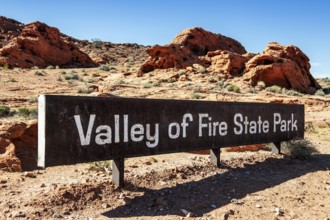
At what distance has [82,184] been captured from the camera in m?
5.94

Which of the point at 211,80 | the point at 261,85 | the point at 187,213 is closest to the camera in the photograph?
the point at 187,213

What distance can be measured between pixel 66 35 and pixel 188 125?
258 feet

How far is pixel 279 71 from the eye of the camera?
37.1 m

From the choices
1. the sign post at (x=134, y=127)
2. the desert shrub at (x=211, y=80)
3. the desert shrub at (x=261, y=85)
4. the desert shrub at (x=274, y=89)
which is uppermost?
the desert shrub at (x=211, y=80)

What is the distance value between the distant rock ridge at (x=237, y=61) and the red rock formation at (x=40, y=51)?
1323cm

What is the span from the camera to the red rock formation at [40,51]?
139ft

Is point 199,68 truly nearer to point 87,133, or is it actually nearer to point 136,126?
point 136,126

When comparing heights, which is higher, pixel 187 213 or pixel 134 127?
pixel 134 127

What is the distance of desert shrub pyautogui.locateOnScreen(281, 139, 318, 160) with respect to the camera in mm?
9727

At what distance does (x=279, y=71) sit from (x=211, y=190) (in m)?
33.1

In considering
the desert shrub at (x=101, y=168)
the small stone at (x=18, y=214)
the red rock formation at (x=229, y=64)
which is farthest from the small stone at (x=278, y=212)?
the red rock formation at (x=229, y=64)

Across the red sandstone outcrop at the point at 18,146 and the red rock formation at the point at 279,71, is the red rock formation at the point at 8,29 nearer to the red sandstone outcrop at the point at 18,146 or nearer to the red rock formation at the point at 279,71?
the red rock formation at the point at 279,71

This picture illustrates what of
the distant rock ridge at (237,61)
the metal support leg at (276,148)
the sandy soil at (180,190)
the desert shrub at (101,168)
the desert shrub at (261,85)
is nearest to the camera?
the sandy soil at (180,190)

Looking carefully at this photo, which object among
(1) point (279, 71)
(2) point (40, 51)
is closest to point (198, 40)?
(1) point (279, 71)
